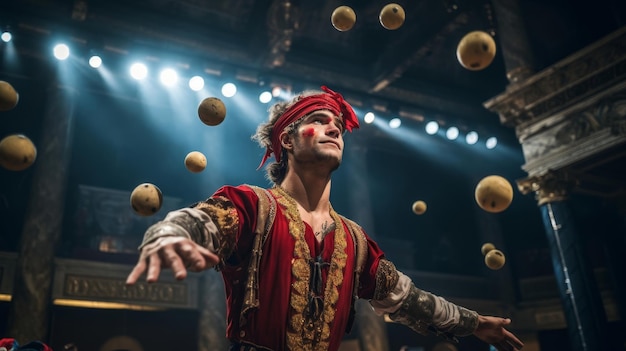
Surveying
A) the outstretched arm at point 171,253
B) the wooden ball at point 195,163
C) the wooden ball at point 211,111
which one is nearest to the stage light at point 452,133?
the wooden ball at point 195,163

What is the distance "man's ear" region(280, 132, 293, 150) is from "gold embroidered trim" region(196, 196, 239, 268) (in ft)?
1.77

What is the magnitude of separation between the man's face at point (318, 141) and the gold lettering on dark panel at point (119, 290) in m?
7.60

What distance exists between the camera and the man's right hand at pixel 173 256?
158cm

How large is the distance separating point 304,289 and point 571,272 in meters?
6.35

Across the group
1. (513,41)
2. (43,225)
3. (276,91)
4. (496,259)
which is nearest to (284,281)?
(496,259)

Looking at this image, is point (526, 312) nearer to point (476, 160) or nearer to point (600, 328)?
point (476, 160)

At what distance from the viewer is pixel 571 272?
7438 mm

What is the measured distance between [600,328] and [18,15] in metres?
9.71

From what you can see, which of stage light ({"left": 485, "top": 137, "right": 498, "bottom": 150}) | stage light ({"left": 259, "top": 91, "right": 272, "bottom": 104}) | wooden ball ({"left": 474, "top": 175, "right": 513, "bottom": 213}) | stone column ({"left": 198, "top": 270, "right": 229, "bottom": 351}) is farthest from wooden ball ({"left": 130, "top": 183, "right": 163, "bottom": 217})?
stage light ({"left": 485, "top": 137, "right": 498, "bottom": 150})

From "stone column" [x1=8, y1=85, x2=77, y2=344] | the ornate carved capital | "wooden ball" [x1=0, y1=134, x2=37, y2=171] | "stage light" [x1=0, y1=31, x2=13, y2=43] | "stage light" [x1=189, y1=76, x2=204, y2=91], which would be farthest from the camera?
"stage light" [x1=189, y1=76, x2=204, y2=91]

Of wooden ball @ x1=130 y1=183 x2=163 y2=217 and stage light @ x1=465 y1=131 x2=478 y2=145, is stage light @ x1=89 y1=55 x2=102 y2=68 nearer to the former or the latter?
wooden ball @ x1=130 y1=183 x2=163 y2=217

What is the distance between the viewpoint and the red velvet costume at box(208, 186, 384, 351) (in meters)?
2.17

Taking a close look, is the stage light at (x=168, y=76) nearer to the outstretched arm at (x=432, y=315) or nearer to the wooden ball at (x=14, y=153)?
the wooden ball at (x=14, y=153)

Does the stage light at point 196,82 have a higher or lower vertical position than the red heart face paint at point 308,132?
higher
